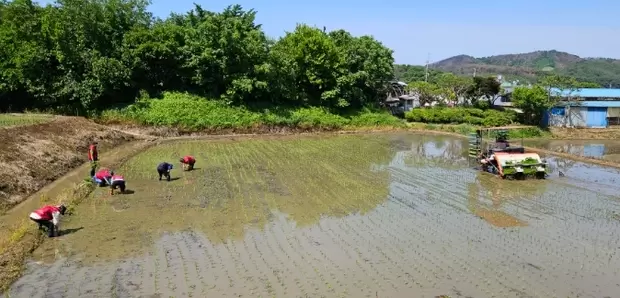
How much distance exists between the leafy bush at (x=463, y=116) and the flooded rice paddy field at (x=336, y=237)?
2028cm

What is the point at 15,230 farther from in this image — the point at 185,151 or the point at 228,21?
the point at 228,21

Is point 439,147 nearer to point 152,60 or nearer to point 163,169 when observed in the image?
point 163,169

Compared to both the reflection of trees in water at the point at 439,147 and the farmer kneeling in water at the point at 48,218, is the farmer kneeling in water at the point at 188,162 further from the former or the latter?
the reflection of trees in water at the point at 439,147

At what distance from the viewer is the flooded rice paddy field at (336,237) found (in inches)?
319

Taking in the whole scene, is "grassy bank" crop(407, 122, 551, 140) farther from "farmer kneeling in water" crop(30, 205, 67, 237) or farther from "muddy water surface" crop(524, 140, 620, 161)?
"farmer kneeling in water" crop(30, 205, 67, 237)

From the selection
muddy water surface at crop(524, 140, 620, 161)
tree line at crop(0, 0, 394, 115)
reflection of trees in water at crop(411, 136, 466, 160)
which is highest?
tree line at crop(0, 0, 394, 115)

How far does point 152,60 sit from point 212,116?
5.67 meters

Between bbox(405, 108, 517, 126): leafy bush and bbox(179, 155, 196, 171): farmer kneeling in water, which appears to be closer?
bbox(179, 155, 196, 171): farmer kneeling in water

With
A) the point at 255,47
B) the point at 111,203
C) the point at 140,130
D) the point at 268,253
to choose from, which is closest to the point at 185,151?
the point at 140,130

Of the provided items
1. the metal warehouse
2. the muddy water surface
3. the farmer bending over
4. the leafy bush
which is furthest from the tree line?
the farmer bending over

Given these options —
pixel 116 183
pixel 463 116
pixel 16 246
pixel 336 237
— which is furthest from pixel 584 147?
pixel 16 246

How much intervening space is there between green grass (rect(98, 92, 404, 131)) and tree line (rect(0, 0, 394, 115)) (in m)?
1.14

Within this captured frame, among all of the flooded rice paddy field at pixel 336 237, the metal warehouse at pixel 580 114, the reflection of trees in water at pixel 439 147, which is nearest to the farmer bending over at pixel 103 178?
the flooded rice paddy field at pixel 336 237

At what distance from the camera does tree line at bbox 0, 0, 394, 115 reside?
29531 millimetres
